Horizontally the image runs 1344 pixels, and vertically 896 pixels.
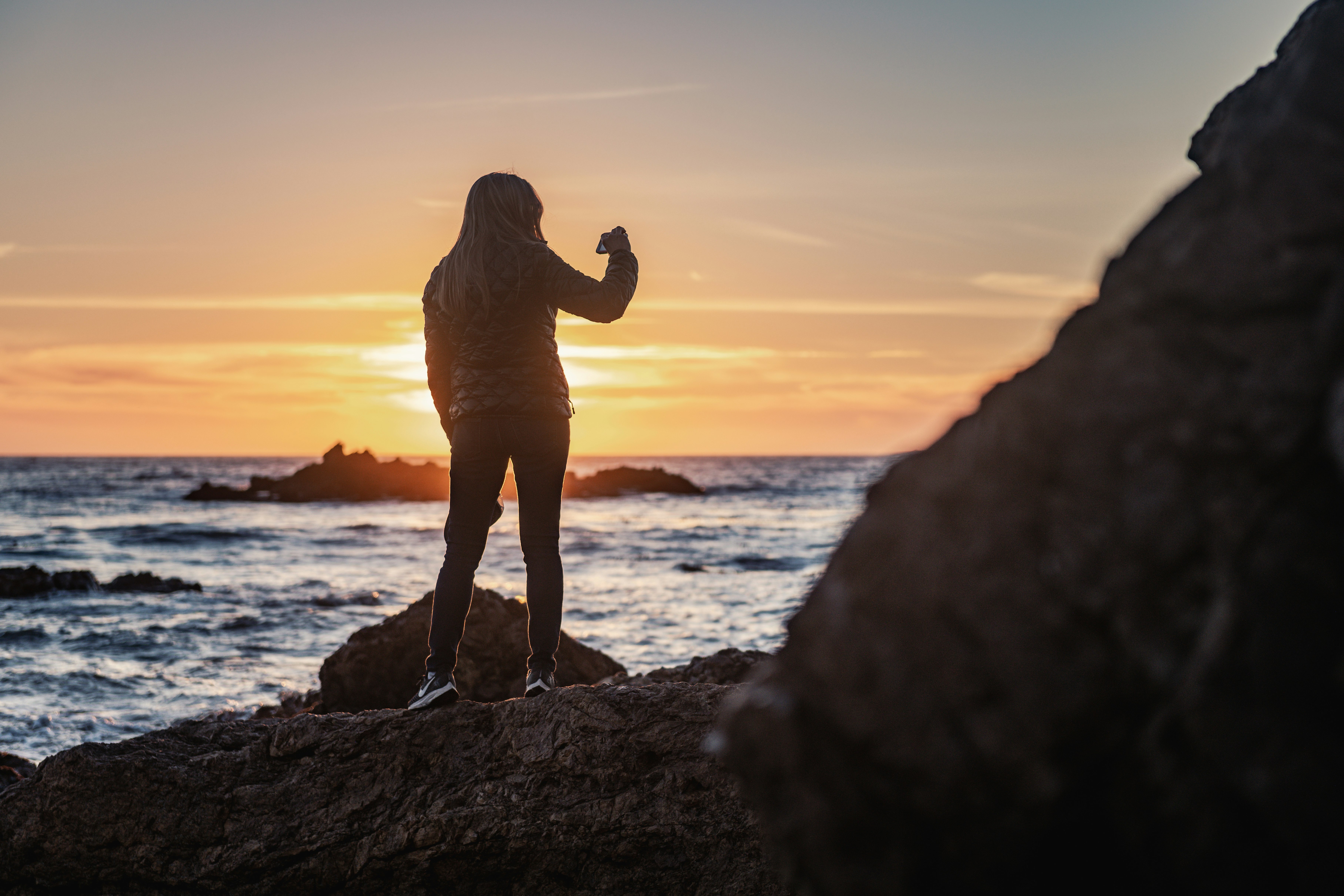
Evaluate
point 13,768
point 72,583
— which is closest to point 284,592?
point 72,583

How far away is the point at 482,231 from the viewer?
162 inches

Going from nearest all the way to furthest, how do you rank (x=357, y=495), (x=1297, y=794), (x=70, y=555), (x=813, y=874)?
1. (x=1297, y=794)
2. (x=813, y=874)
3. (x=70, y=555)
4. (x=357, y=495)

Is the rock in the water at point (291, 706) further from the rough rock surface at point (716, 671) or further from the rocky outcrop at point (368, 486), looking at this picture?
the rocky outcrop at point (368, 486)

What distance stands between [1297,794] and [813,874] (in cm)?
68

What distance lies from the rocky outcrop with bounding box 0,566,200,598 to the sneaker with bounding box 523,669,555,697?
1593 cm

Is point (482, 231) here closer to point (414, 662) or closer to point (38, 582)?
point (414, 662)

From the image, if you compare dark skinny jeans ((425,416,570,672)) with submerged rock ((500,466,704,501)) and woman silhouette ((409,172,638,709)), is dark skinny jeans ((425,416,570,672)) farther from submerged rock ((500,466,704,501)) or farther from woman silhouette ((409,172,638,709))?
submerged rock ((500,466,704,501))

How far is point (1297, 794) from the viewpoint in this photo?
1.24 meters

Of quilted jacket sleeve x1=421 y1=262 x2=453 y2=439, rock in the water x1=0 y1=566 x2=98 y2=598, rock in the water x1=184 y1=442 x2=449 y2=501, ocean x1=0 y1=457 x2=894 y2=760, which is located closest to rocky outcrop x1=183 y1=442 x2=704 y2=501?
rock in the water x1=184 y1=442 x2=449 y2=501

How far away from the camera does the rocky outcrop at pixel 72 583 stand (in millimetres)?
16625

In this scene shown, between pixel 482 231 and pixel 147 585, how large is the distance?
668 inches

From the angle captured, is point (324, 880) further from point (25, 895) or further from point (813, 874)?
point (813, 874)

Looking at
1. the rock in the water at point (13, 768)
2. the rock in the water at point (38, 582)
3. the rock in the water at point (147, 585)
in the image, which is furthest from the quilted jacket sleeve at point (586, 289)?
the rock in the water at point (38, 582)

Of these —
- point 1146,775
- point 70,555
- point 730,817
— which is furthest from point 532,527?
point 70,555
